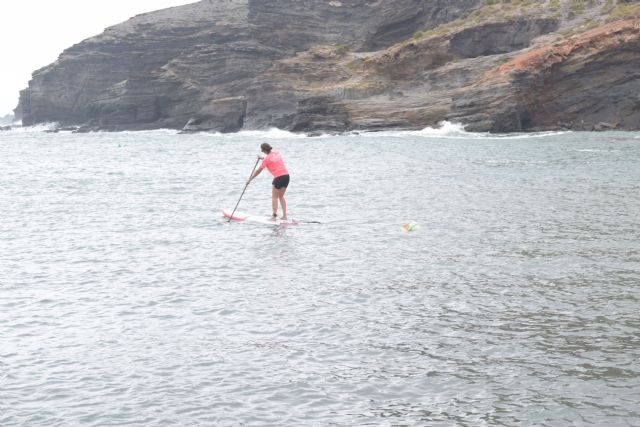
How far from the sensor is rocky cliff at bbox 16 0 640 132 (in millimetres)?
68562

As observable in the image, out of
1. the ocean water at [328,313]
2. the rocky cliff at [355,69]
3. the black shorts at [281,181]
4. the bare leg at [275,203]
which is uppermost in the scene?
the rocky cliff at [355,69]

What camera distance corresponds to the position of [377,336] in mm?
9734

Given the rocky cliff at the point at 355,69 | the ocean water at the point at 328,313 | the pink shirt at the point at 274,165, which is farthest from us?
the rocky cliff at the point at 355,69

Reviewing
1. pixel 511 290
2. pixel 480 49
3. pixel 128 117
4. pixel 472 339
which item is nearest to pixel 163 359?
pixel 472 339

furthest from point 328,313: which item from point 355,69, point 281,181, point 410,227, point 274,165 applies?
point 355,69

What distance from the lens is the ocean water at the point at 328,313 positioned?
7602mm

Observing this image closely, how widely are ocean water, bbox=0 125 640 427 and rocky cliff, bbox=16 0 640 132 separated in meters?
46.6

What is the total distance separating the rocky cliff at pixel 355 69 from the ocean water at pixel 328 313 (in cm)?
4655

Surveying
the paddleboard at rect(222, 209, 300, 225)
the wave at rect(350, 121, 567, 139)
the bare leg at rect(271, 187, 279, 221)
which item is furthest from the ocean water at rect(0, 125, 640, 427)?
the wave at rect(350, 121, 567, 139)

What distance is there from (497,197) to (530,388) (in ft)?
56.3

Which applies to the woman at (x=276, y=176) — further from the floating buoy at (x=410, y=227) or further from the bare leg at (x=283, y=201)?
the floating buoy at (x=410, y=227)

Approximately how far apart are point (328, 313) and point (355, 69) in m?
90.7

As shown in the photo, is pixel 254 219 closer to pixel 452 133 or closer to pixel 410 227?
pixel 410 227

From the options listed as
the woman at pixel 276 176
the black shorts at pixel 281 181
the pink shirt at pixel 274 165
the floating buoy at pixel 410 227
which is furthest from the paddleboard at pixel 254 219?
the floating buoy at pixel 410 227
